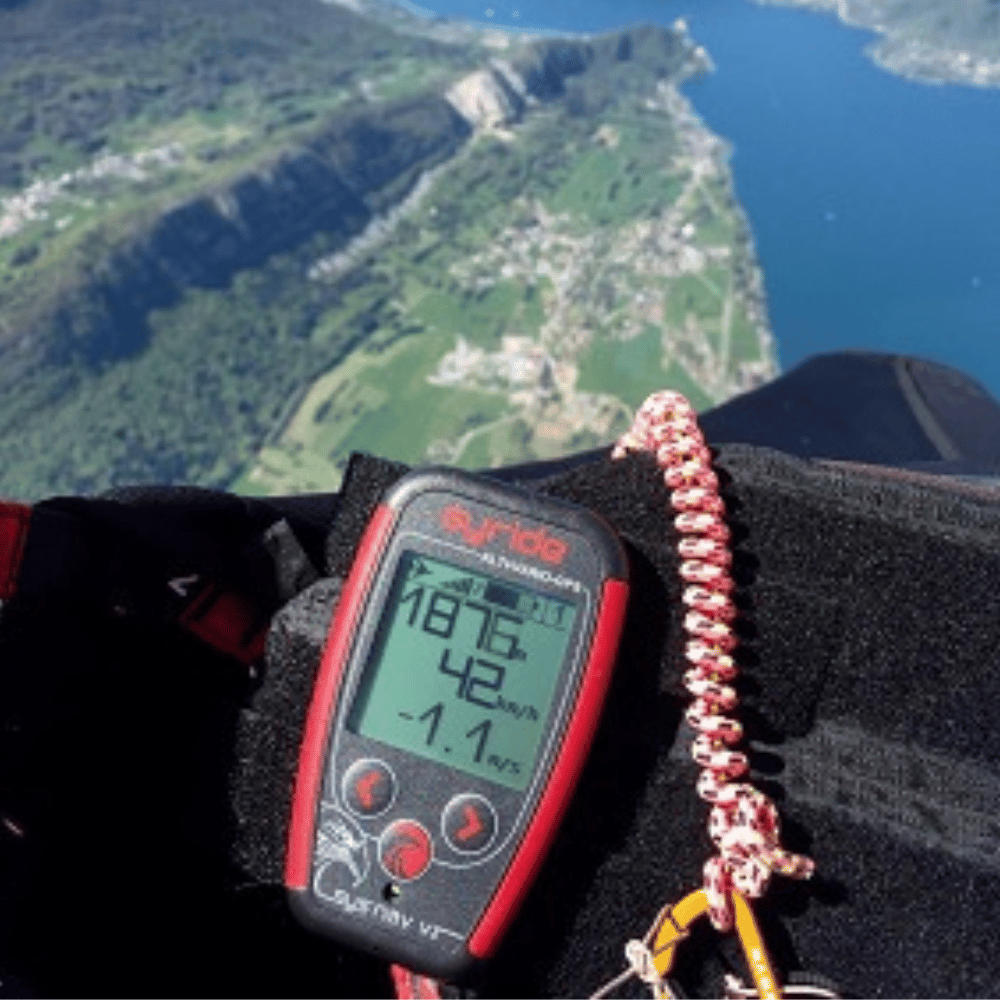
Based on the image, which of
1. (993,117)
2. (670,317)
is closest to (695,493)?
(993,117)

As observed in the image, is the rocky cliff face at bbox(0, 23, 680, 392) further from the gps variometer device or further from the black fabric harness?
the gps variometer device

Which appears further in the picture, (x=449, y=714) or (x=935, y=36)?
(x=935, y=36)

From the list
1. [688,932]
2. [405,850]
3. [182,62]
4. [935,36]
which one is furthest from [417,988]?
[182,62]

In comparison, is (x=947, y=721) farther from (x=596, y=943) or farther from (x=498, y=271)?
(x=498, y=271)

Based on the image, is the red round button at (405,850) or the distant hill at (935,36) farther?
the distant hill at (935,36)

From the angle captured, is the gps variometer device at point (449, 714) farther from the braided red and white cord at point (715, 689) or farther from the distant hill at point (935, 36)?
the distant hill at point (935, 36)

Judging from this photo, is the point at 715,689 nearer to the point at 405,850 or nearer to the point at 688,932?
the point at 688,932

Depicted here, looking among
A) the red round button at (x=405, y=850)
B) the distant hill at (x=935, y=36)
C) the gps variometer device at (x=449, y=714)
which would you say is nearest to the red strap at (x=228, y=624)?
the gps variometer device at (x=449, y=714)

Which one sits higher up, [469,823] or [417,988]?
[469,823]
